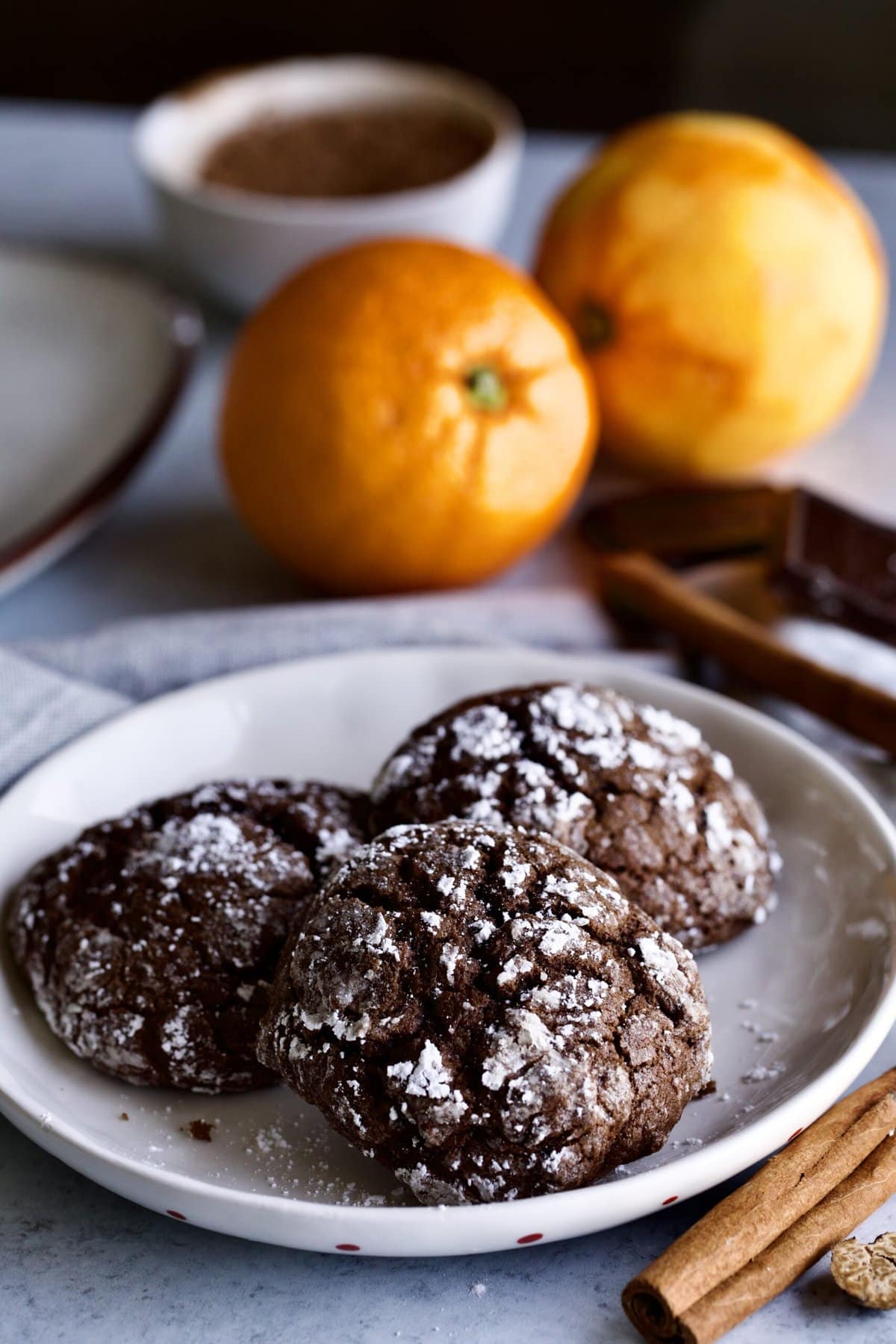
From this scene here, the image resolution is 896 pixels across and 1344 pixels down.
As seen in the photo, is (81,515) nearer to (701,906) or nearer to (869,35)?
(701,906)

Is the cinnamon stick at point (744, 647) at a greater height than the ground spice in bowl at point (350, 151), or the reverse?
the ground spice in bowl at point (350, 151)

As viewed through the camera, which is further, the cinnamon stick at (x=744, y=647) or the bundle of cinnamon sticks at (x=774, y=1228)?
the cinnamon stick at (x=744, y=647)

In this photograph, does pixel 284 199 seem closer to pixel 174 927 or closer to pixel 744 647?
pixel 744 647

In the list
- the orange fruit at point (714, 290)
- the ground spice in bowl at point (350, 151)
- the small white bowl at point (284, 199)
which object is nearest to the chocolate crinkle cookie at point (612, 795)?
the orange fruit at point (714, 290)

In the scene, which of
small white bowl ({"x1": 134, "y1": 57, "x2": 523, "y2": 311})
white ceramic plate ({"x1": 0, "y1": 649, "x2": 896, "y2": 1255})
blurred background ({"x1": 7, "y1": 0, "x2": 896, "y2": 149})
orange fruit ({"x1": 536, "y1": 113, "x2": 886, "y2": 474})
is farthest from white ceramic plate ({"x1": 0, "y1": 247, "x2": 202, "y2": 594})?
blurred background ({"x1": 7, "y1": 0, "x2": 896, "y2": 149})

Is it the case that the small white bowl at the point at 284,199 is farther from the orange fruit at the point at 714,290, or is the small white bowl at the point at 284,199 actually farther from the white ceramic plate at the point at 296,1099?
the white ceramic plate at the point at 296,1099

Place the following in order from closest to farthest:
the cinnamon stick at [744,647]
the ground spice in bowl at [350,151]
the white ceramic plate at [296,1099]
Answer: the white ceramic plate at [296,1099] → the cinnamon stick at [744,647] → the ground spice in bowl at [350,151]

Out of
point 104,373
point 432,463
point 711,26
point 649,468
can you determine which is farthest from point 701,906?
point 711,26
